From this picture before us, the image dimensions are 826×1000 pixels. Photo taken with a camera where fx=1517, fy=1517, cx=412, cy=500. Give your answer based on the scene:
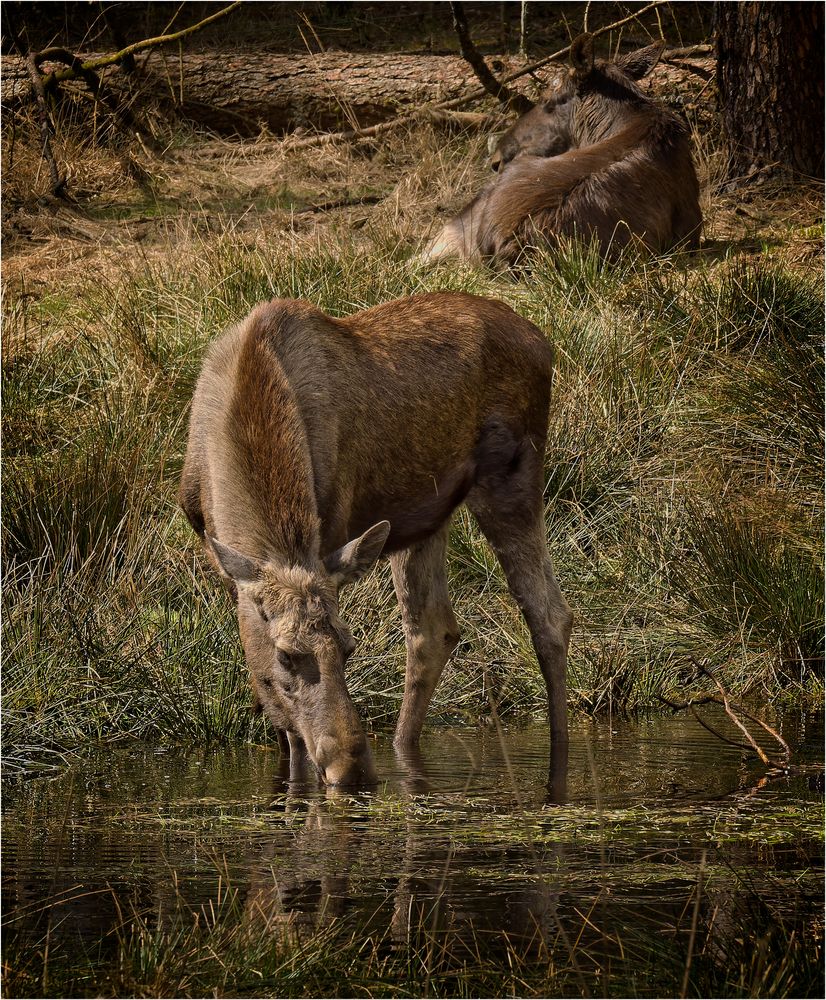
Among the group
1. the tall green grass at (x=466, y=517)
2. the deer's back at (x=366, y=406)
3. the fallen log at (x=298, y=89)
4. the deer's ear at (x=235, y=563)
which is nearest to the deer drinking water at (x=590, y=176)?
the tall green grass at (x=466, y=517)

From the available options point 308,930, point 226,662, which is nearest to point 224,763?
point 226,662

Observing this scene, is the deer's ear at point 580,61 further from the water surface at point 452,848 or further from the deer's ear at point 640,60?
the water surface at point 452,848

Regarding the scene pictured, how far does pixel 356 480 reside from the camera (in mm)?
6566

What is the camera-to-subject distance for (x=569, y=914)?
14.1 feet

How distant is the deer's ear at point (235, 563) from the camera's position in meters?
5.55

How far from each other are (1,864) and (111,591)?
9.89ft

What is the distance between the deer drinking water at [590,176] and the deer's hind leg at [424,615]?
4.79 meters

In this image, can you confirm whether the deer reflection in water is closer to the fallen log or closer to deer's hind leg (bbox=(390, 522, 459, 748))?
deer's hind leg (bbox=(390, 522, 459, 748))

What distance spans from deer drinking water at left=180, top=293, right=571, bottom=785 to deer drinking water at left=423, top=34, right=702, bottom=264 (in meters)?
4.71

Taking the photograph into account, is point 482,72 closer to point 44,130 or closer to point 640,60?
point 640,60

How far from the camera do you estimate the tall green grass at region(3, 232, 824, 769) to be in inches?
284

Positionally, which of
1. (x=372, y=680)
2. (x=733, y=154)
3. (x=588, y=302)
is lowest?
(x=372, y=680)

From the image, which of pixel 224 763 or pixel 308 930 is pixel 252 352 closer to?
pixel 224 763

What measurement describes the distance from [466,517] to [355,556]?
356 centimetres
